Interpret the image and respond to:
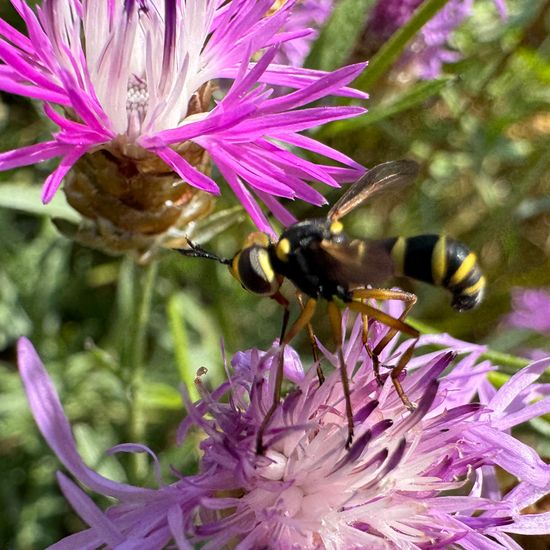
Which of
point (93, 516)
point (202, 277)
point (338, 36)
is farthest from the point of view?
point (202, 277)

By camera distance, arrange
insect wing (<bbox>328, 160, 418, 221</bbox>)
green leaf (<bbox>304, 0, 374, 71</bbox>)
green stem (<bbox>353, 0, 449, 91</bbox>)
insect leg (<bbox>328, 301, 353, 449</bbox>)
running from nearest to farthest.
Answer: insect leg (<bbox>328, 301, 353, 449</bbox>) < insect wing (<bbox>328, 160, 418, 221</bbox>) < green stem (<bbox>353, 0, 449, 91</bbox>) < green leaf (<bbox>304, 0, 374, 71</bbox>)

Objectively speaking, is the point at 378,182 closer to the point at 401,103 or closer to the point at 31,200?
the point at 401,103

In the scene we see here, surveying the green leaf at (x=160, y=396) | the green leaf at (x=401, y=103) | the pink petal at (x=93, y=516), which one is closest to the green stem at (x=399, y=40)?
the green leaf at (x=401, y=103)

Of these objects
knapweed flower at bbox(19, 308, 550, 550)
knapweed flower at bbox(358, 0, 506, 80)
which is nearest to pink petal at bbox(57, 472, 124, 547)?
knapweed flower at bbox(19, 308, 550, 550)

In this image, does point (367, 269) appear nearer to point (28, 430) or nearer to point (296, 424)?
point (296, 424)

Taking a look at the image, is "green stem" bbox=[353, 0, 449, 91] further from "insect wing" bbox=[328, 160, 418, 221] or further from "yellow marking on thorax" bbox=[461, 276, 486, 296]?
"yellow marking on thorax" bbox=[461, 276, 486, 296]

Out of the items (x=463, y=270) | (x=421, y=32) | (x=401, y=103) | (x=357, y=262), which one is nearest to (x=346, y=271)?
(x=357, y=262)

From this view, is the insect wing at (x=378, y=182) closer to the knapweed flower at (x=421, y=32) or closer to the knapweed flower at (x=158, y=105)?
the knapweed flower at (x=158, y=105)
